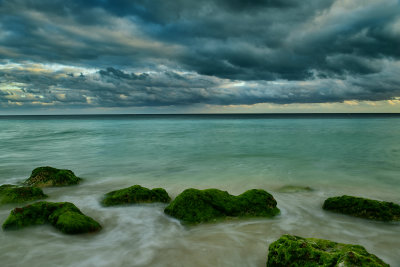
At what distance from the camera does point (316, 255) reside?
323cm

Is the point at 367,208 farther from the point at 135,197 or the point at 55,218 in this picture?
the point at 55,218

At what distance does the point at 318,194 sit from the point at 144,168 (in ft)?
26.3

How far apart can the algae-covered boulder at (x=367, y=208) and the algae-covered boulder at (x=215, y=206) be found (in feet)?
5.18

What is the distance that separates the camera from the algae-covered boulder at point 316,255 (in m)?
2.88

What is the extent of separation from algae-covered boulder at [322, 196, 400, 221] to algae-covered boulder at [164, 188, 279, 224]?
1.58 metres

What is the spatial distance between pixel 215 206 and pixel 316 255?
2847 millimetres

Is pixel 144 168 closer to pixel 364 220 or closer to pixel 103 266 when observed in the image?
pixel 103 266

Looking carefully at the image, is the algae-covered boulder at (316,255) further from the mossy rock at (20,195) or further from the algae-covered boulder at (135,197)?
the mossy rock at (20,195)

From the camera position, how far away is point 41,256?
428 centimetres

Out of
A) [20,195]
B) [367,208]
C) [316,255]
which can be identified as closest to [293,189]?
[367,208]

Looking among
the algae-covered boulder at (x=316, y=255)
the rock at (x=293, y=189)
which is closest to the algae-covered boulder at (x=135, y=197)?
the algae-covered boulder at (x=316, y=255)

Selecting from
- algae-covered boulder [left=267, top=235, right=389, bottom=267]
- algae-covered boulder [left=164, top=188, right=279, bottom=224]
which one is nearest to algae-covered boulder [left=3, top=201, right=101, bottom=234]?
algae-covered boulder [left=164, top=188, right=279, bottom=224]

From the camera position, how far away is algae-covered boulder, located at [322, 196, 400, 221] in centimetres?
562

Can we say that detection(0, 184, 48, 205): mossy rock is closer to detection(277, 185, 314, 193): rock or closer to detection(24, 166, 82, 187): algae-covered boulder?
detection(24, 166, 82, 187): algae-covered boulder
